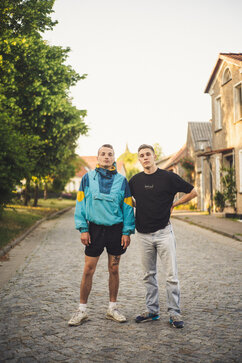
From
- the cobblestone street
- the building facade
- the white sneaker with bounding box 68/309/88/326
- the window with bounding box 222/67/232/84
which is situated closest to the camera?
the cobblestone street

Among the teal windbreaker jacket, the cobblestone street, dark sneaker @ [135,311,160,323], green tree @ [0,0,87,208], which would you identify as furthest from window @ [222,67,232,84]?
dark sneaker @ [135,311,160,323]

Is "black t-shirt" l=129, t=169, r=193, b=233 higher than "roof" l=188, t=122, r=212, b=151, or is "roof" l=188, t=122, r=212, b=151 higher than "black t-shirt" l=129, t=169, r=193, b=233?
"roof" l=188, t=122, r=212, b=151

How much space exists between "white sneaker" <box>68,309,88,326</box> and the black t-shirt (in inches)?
44.3

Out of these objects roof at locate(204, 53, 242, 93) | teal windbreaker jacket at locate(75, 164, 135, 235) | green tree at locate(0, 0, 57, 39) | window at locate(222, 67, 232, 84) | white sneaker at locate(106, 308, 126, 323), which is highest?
green tree at locate(0, 0, 57, 39)

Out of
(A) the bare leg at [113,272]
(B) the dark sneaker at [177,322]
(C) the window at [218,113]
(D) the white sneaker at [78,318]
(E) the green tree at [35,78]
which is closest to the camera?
(B) the dark sneaker at [177,322]

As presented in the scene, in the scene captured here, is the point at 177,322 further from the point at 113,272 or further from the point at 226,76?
the point at 226,76

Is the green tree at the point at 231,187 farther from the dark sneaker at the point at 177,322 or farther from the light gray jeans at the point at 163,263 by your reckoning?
the dark sneaker at the point at 177,322

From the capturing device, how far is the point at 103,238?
4.23 metres

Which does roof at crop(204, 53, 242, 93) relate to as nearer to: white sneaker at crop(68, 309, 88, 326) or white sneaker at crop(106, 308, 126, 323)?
white sneaker at crop(106, 308, 126, 323)

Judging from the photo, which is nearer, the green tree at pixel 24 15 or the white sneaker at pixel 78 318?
the white sneaker at pixel 78 318

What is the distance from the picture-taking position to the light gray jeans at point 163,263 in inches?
162

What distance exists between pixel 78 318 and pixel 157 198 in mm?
1578

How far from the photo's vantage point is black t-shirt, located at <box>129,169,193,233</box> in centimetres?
422

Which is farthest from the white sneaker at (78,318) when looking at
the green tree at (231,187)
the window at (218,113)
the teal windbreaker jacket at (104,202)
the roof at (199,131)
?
the roof at (199,131)
